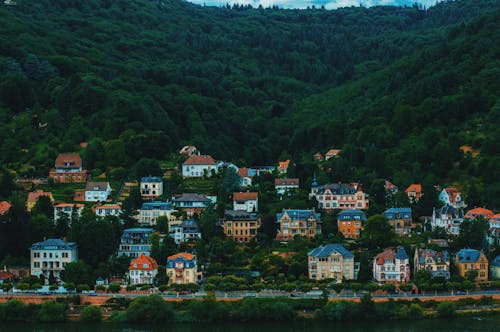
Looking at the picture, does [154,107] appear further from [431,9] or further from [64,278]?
[431,9]

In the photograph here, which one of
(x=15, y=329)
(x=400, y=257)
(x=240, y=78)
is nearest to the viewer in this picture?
(x=15, y=329)

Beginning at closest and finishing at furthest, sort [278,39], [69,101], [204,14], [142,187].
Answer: [142,187] < [69,101] < [278,39] < [204,14]

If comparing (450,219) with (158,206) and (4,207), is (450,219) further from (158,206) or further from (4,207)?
(4,207)

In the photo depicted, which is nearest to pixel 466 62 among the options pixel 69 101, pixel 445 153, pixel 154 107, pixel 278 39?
pixel 445 153

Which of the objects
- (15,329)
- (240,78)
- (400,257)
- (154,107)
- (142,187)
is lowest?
(15,329)

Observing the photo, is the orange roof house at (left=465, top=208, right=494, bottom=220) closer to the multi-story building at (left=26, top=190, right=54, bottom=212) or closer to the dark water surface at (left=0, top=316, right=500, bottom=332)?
the dark water surface at (left=0, top=316, right=500, bottom=332)

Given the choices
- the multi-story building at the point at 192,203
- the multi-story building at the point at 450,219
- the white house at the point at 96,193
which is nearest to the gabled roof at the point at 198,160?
the white house at the point at 96,193

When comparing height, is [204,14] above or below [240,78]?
above

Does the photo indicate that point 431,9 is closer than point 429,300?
No

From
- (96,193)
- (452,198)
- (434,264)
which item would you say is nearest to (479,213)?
(452,198)
